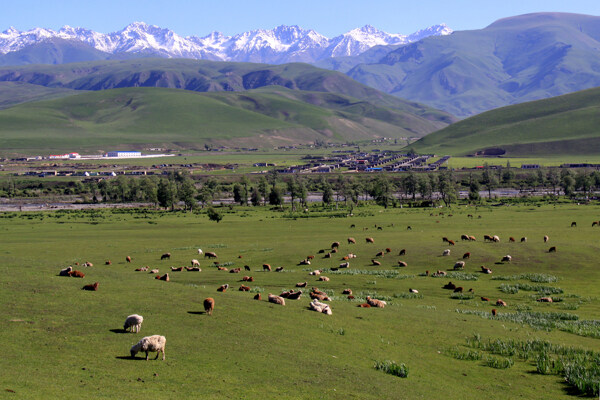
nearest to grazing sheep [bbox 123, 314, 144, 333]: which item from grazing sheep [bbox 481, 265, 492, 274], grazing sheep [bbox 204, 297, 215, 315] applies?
grazing sheep [bbox 204, 297, 215, 315]

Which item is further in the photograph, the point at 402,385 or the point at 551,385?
the point at 551,385

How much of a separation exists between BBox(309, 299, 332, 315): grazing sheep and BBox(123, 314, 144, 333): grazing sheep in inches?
366

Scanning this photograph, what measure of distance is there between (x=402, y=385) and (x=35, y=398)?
11390mm

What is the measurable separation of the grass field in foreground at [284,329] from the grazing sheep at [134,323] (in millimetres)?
312

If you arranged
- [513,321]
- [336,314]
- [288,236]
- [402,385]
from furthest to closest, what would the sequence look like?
[288,236]
[513,321]
[336,314]
[402,385]

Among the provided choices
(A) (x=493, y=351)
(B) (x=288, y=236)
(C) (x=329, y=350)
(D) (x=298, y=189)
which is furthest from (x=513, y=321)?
(D) (x=298, y=189)

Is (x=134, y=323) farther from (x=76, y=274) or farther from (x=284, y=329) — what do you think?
(x=76, y=274)

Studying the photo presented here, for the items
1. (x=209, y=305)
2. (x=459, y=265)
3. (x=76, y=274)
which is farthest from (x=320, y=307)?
(x=459, y=265)

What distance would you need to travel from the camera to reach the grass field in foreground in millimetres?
17844

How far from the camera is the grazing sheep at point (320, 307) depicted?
27.6 metres

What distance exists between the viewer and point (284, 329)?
24.1m

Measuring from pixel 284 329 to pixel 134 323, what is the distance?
20.6 ft

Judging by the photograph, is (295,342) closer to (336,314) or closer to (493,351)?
(336,314)

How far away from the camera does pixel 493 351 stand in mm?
24438
